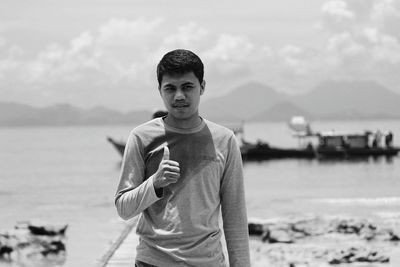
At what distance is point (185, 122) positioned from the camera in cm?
256

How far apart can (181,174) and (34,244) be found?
11576 mm

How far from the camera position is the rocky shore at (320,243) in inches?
415

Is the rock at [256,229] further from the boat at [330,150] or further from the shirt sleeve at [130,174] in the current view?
the boat at [330,150]

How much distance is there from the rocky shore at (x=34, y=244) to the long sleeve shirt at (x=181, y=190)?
11327mm

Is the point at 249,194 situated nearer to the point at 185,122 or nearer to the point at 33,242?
the point at 33,242

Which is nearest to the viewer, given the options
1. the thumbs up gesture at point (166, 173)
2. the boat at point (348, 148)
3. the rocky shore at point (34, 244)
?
the thumbs up gesture at point (166, 173)

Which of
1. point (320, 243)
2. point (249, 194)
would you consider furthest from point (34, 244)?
point (249, 194)

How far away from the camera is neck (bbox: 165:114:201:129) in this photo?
2.56 m

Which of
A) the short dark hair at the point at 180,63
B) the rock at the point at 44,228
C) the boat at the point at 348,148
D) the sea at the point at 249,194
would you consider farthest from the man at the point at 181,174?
the boat at the point at 348,148

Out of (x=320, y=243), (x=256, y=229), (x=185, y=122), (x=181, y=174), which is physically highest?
(x=185, y=122)

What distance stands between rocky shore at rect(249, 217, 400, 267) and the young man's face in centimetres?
794

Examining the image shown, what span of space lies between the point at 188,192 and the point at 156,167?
0.43 ft

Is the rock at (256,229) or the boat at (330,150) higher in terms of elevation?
the rock at (256,229)

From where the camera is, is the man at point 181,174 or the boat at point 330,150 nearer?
the man at point 181,174
